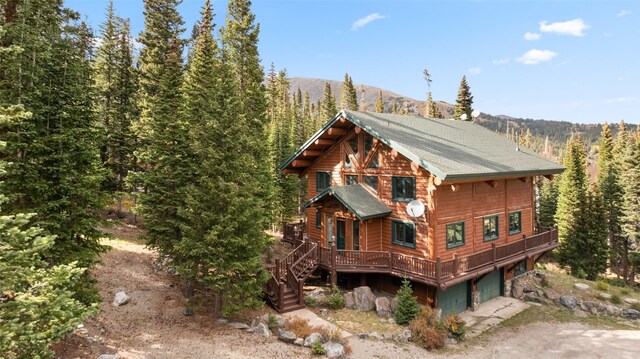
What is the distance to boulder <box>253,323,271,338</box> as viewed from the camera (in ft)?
50.1

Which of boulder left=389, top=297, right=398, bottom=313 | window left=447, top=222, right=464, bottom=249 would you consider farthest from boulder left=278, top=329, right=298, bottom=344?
window left=447, top=222, right=464, bottom=249

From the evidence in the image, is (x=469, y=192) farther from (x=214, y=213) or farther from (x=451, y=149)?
(x=214, y=213)

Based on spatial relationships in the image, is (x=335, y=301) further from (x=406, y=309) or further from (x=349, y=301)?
(x=406, y=309)

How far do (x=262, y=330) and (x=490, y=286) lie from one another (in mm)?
16099

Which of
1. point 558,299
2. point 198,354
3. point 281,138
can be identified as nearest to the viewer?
point 198,354

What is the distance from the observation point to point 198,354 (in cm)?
1328

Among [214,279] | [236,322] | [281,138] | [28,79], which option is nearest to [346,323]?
[236,322]

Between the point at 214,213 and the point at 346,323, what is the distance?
26.8 feet

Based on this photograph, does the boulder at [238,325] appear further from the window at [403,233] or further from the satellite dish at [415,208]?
the satellite dish at [415,208]

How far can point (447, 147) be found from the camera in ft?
75.8

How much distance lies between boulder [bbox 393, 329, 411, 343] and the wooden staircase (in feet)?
15.5

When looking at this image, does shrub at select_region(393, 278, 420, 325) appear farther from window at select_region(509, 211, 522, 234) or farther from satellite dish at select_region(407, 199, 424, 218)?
window at select_region(509, 211, 522, 234)

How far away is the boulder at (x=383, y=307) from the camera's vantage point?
1927cm

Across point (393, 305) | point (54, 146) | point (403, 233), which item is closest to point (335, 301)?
point (393, 305)
